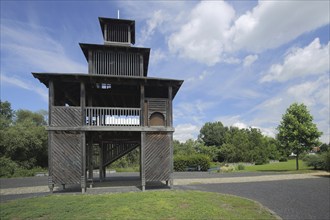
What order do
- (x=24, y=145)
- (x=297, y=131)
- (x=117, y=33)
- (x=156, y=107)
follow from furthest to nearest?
(x=24, y=145) < (x=297, y=131) < (x=117, y=33) < (x=156, y=107)

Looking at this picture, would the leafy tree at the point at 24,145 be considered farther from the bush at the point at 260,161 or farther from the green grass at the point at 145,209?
the bush at the point at 260,161

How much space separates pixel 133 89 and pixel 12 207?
35.5 feet

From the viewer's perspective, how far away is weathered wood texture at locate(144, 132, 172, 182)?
15594 mm

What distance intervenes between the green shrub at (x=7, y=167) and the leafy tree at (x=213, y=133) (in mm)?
59869

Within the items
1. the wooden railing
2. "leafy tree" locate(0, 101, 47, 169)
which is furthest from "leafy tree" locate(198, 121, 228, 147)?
the wooden railing

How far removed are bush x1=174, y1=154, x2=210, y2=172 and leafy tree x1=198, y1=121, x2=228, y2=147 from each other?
4436 centimetres

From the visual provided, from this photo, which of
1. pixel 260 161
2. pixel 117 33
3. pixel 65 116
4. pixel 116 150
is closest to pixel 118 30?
pixel 117 33

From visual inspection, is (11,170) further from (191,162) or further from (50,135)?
(191,162)

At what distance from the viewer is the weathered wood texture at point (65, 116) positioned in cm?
1490

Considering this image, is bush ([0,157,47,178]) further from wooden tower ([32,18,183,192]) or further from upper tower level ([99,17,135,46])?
upper tower level ([99,17,135,46])

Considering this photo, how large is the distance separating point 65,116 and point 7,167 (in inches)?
810

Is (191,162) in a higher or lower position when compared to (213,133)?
lower

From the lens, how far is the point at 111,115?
15.8 m

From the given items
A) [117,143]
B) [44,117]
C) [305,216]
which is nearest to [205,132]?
[44,117]
